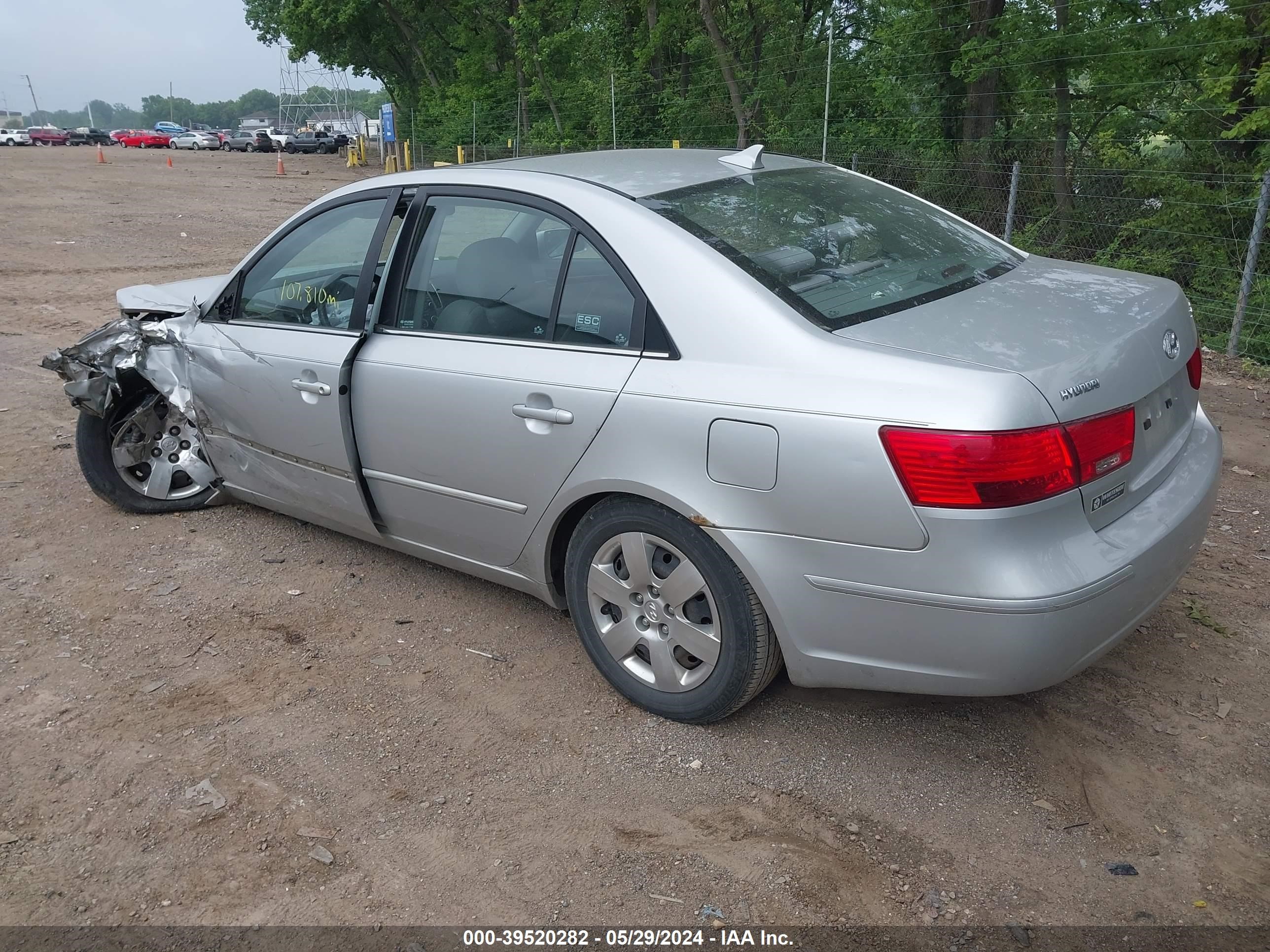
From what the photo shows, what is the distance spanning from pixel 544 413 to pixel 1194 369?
6.98 ft

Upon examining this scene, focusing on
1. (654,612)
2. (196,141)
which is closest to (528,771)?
(654,612)

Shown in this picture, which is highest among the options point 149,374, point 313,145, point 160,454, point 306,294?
point 306,294

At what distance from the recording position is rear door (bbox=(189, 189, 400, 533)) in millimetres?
3924

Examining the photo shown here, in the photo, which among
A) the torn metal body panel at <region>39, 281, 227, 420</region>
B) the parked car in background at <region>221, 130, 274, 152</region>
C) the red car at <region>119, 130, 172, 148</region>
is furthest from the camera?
the red car at <region>119, 130, 172, 148</region>

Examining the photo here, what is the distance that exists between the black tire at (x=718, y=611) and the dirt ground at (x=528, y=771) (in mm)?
124

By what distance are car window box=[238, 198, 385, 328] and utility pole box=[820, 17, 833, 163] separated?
963cm

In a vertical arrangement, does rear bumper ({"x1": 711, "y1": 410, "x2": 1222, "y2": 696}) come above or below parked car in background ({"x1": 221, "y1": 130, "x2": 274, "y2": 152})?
above

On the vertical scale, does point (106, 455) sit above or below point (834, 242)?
below

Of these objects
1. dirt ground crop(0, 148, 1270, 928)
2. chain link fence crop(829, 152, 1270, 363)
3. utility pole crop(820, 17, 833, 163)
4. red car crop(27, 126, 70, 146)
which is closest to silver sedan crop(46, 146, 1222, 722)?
dirt ground crop(0, 148, 1270, 928)

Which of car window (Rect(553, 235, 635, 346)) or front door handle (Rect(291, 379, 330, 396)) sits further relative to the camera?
front door handle (Rect(291, 379, 330, 396))

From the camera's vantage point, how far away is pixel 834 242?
3.31 metres

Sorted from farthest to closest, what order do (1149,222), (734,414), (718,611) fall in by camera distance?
(1149,222) → (718,611) → (734,414)

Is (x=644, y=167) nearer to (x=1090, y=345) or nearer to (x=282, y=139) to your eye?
(x=1090, y=345)

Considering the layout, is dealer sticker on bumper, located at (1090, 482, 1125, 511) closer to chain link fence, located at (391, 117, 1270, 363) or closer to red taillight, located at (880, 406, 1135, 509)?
red taillight, located at (880, 406, 1135, 509)
